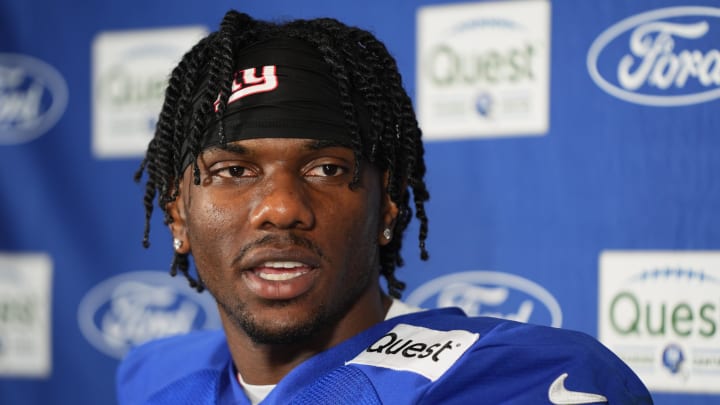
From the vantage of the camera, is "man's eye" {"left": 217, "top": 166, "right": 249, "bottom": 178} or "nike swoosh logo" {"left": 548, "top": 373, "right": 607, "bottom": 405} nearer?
"nike swoosh logo" {"left": 548, "top": 373, "right": 607, "bottom": 405}

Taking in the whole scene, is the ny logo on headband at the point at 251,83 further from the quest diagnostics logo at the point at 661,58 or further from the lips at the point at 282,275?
the quest diagnostics logo at the point at 661,58

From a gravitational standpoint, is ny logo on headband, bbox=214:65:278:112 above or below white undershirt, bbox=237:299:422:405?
above

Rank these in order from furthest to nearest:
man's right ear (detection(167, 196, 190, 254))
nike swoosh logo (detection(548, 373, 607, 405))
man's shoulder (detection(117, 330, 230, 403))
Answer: man's shoulder (detection(117, 330, 230, 403)) < man's right ear (detection(167, 196, 190, 254)) < nike swoosh logo (detection(548, 373, 607, 405))

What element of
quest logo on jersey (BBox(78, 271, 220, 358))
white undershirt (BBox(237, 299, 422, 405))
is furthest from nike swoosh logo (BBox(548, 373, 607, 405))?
quest logo on jersey (BBox(78, 271, 220, 358))

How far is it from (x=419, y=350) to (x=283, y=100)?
401 mm

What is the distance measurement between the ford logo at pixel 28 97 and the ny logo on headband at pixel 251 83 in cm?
107

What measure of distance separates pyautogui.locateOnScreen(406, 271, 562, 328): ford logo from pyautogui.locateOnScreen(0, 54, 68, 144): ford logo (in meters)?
1.03

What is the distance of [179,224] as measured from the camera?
4.78 feet

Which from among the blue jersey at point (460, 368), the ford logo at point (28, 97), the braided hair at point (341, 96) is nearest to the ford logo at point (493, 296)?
the braided hair at point (341, 96)

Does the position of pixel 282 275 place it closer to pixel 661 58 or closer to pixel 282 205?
pixel 282 205

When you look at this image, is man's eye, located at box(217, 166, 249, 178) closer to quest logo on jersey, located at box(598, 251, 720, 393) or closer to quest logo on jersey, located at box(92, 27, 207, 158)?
quest logo on jersey, located at box(598, 251, 720, 393)

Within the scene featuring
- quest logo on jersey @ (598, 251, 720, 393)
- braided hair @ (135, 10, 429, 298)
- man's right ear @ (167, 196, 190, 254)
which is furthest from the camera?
quest logo on jersey @ (598, 251, 720, 393)

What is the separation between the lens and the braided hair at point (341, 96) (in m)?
1.33

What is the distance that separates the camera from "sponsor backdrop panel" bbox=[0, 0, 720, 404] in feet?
5.70
